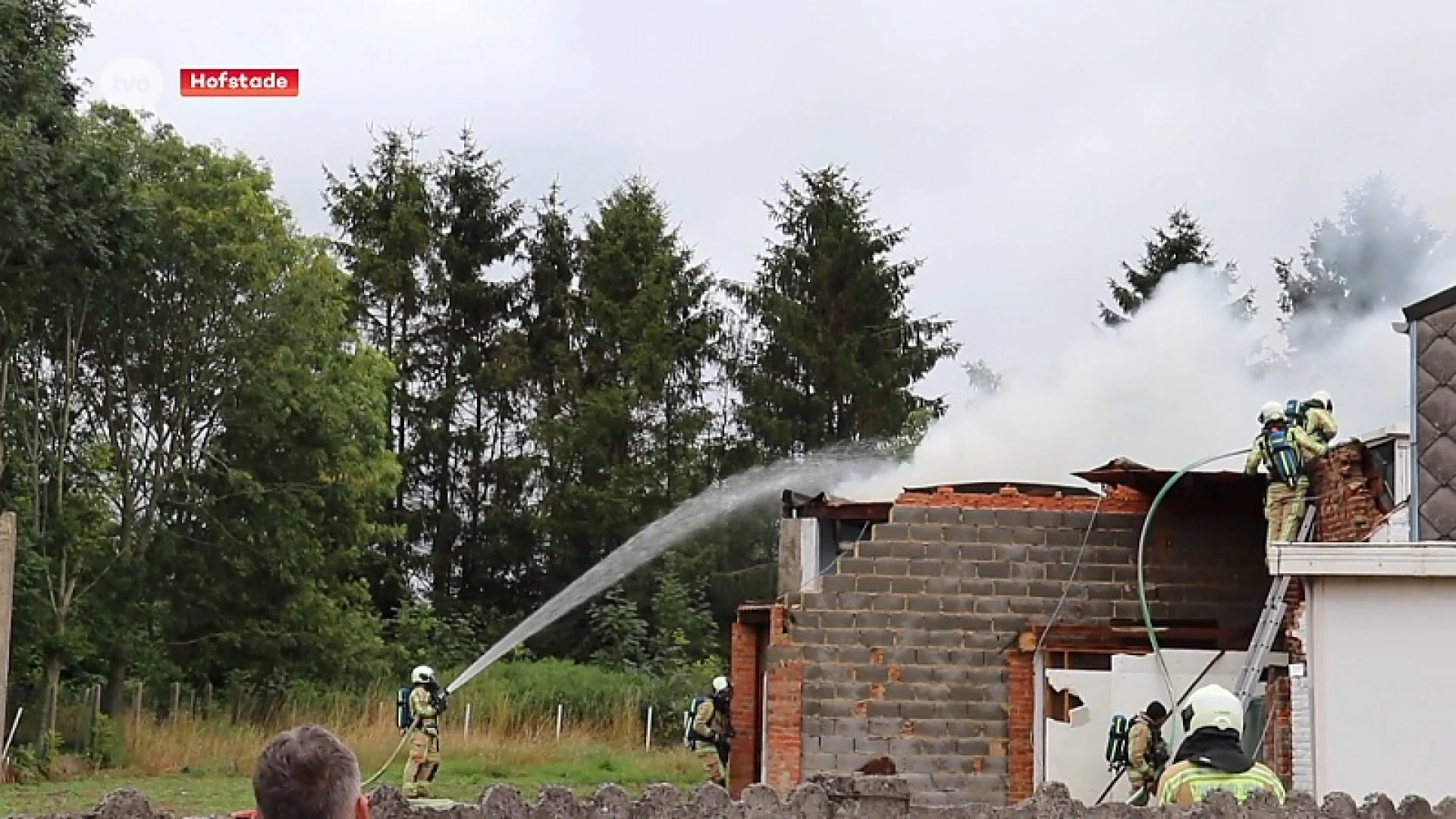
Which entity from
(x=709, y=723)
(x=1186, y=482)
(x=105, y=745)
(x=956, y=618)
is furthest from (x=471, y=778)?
(x=1186, y=482)

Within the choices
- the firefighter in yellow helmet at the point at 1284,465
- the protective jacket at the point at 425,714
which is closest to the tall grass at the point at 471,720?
the protective jacket at the point at 425,714

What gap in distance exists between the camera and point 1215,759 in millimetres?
6004

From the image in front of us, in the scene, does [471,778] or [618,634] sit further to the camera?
[618,634]

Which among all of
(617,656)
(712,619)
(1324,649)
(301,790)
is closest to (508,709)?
(617,656)

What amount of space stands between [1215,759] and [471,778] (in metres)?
19.5

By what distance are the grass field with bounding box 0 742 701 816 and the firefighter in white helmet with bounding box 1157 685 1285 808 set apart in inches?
608

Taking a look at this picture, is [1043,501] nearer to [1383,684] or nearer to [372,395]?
[1383,684]

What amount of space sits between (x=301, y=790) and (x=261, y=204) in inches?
1216

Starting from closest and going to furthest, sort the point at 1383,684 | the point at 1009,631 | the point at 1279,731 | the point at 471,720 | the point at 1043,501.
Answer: the point at 1383,684
the point at 1279,731
the point at 1009,631
the point at 1043,501
the point at 471,720

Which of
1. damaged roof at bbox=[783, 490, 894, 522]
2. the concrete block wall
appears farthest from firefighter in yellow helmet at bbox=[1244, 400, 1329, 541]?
the concrete block wall

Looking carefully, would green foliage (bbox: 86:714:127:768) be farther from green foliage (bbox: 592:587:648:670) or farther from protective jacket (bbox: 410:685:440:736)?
protective jacket (bbox: 410:685:440:736)

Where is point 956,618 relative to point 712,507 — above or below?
below

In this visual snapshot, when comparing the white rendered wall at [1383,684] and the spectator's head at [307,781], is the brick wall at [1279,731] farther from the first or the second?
the spectator's head at [307,781]

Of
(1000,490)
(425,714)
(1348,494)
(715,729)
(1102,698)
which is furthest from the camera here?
(425,714)
